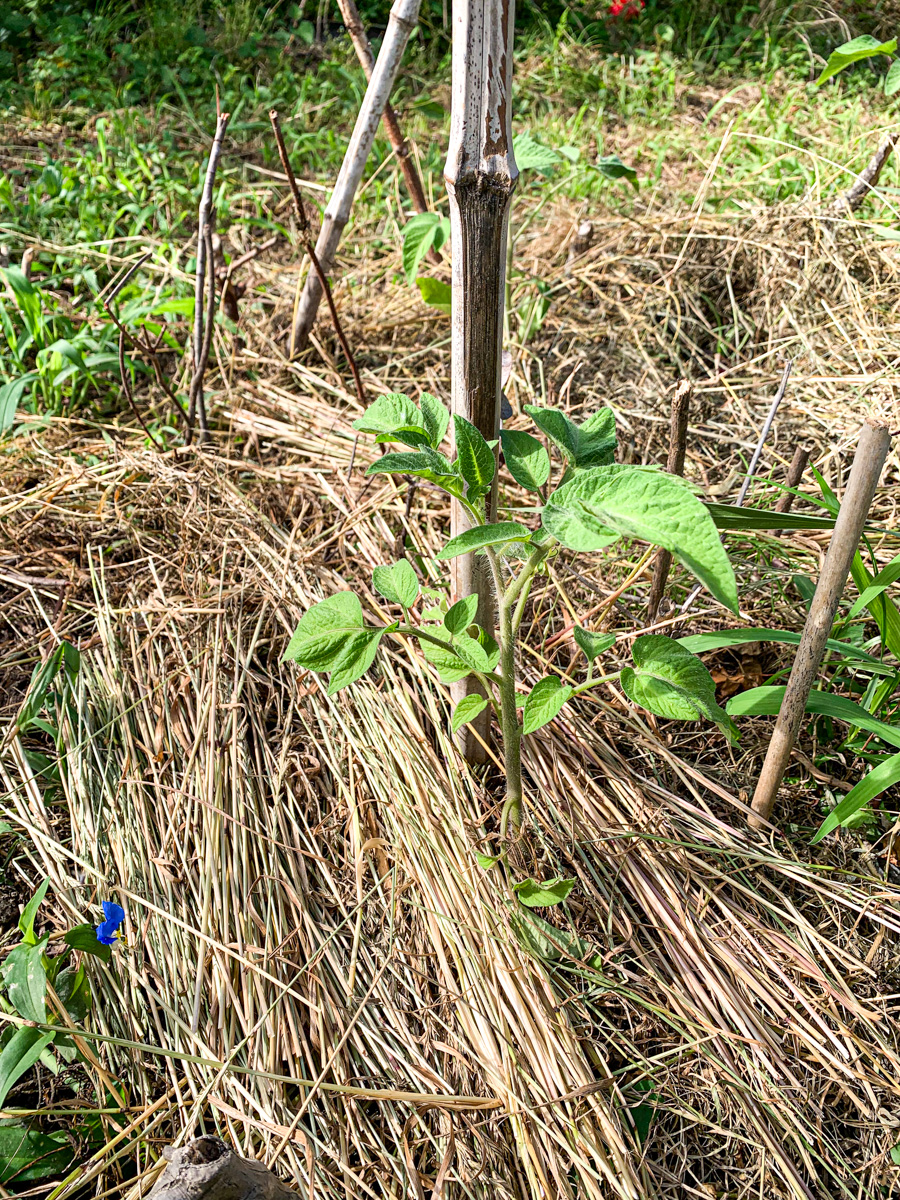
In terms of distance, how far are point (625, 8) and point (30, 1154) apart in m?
4.10

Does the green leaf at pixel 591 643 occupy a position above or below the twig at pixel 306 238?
below

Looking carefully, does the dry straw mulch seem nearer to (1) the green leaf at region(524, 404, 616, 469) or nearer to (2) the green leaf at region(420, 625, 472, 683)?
(2) the green leaf at region(420, 625, 472, 683)

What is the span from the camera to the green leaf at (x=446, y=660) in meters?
1.14

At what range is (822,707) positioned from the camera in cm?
124

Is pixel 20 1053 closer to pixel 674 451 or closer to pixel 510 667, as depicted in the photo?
pixel 510 667

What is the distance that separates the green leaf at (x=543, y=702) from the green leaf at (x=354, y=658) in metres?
0.19

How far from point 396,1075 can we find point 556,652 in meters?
0.70

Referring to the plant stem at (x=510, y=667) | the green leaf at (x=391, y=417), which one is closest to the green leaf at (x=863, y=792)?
the plant stem at (x=510, y=667)

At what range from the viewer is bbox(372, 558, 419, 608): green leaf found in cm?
114

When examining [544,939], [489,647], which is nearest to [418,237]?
[489,647]

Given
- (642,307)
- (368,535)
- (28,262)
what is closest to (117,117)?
(28,262)

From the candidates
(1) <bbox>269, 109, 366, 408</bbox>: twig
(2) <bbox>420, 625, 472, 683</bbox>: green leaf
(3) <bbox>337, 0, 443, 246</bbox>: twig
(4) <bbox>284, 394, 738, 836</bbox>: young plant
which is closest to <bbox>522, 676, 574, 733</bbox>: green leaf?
(4) <bbox>284, 394, 738, 836</bbox>: young plant

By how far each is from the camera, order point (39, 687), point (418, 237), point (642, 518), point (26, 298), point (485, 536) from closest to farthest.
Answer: point (642, 518), point (485, 536), point (39, 687), point (418, 237), point (26, 298)

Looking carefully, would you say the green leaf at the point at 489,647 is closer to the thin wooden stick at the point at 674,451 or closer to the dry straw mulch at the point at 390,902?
the dry straw mulch at the point at 390,902
